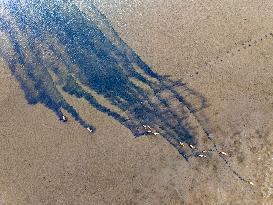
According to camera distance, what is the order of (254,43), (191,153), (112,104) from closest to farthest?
(191,153), (112,104), (254,43)

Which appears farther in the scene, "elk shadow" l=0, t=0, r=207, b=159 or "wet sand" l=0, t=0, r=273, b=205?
"elk shadow" l=0, t=0, r=207, b=159

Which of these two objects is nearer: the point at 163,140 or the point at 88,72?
the point at 163,140

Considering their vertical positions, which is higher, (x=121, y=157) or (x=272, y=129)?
(x=121, y=157)

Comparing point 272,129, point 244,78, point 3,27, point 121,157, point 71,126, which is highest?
point 3,27

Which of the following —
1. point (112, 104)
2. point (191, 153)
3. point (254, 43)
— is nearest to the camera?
point (191, 153)

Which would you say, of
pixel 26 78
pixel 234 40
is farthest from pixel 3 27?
pixel 234 40

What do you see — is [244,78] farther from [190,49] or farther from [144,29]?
[144,29]

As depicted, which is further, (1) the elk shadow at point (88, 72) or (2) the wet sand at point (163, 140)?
(1) the elk shadow at point (88, 72)

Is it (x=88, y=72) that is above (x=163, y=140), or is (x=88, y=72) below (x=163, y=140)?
above
